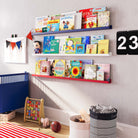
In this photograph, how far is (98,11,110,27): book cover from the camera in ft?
8.31

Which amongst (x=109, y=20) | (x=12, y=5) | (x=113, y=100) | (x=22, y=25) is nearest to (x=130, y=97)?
(x=113, y=100)

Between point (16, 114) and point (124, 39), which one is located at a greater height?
point (124, 39)

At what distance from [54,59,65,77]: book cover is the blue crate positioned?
66 centimetres

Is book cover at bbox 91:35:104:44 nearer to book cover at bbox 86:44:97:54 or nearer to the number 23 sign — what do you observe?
book cover at bbox 86:44:97:54

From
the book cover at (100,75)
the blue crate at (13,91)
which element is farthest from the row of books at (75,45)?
the blue crate at (13,91)

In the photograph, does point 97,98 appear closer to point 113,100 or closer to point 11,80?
point 113,100

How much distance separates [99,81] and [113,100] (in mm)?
300

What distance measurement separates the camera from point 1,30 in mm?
3934

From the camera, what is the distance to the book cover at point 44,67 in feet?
10.4

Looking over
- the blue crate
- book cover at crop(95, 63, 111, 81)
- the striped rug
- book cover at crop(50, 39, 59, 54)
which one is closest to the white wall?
book cover at crop(95, 63, 111, 81)

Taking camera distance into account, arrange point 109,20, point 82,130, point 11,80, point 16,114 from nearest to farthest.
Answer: point 82,130 → point 109,20 → point 11,80 → point 16,114

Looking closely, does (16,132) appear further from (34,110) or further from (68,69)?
(68,69)

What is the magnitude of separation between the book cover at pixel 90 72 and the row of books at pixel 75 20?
0.54 m

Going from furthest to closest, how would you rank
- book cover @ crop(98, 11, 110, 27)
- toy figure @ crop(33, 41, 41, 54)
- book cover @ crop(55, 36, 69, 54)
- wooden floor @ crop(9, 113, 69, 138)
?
toy figure @ crop(33, 41, 41, 54) < book cover @ crop(55, 36, 69, 54) < wooden floor @ crop(9, 113, 69, 138) < book cover @ crop(98, 11, 110, 27)
